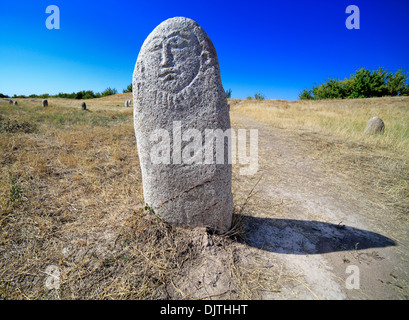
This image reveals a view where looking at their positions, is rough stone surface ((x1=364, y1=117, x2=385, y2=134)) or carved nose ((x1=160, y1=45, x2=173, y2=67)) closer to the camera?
carved nose ((x1=160, y1=45, x2=173, y2=67))

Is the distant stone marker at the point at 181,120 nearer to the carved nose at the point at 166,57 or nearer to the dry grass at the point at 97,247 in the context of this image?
the carved nose at the point at 166,57

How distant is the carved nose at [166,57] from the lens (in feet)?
5.53

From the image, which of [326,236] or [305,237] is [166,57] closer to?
[305,237]

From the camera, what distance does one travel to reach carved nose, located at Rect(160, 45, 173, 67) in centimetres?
169

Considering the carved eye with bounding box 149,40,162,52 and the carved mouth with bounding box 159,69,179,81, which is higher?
the carved eye with bounding box 149,40,162,52

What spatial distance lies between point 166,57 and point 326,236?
2.58m

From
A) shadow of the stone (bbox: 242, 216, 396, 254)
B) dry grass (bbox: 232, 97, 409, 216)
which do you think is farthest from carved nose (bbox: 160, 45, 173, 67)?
dry grass (bbox: 232, 97, 409, 216)

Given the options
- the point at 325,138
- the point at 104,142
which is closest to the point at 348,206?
the point at 325,138

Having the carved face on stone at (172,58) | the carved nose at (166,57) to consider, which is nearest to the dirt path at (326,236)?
the carved face on stone at (172,58)

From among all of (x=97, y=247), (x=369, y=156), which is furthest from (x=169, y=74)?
(x=369, y=156)

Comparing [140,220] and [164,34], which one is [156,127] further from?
[140,220]

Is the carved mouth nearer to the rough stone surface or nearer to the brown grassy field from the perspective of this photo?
the brown grassy field

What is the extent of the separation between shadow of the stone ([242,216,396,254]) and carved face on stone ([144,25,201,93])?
178cm

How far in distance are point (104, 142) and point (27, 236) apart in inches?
147
